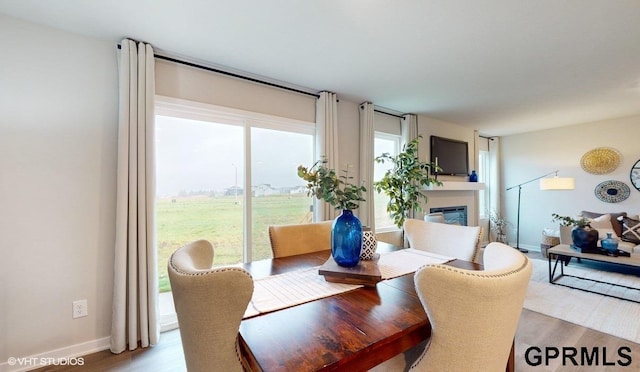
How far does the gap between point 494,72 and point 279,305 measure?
2.95 metres

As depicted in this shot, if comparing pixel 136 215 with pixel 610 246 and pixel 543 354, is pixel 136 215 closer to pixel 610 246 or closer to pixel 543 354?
pixel 543 354

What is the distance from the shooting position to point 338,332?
2.77 feet

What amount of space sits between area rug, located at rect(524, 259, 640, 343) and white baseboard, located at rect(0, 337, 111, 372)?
3.72 metres

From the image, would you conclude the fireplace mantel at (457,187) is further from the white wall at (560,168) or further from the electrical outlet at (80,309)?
the electrical outlet at (80,309)

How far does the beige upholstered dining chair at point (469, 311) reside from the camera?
2.47 ft

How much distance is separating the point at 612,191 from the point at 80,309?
23.2 ft

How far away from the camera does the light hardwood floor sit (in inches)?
70.5

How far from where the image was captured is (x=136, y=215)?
2016 millimetres

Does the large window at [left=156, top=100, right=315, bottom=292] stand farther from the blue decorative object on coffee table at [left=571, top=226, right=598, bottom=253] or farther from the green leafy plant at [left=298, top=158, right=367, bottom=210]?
the blue decorative object on coffee table at [left=571, top=226, right=598, bottom=253]

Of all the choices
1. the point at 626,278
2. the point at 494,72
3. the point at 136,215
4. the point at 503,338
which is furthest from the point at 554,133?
the point at 136,215

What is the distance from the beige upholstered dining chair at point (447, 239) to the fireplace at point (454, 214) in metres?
2.71

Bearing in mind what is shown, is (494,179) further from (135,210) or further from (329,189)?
(135,210)

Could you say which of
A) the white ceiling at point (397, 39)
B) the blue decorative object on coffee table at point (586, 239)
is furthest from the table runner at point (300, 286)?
the blue decorative object on coffee table at point (586, 239)

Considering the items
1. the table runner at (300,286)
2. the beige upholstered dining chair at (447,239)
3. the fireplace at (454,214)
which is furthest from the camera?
the fireplace at (454,214)
